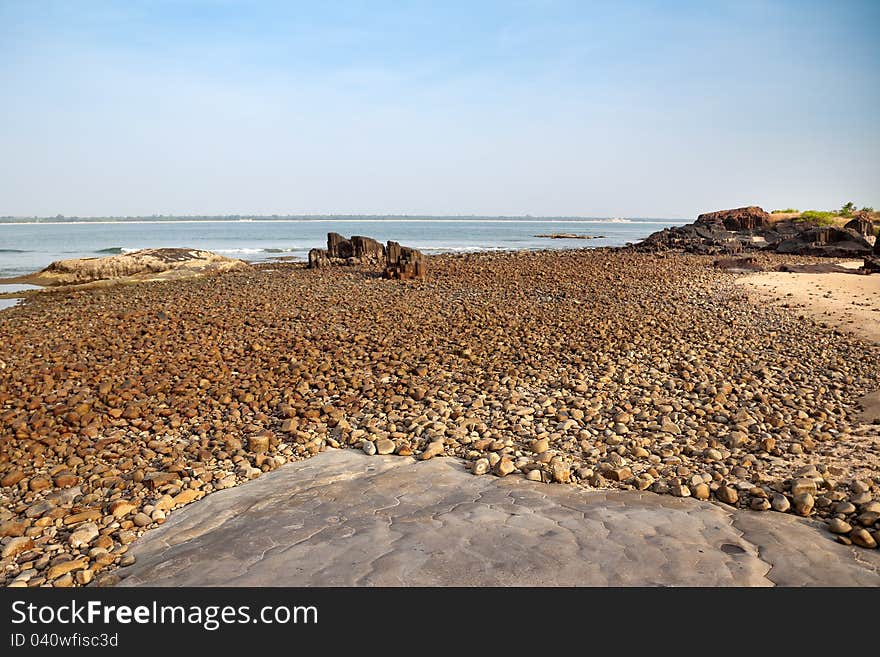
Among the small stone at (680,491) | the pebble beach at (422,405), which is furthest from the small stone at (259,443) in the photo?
the small stone at (680,491)

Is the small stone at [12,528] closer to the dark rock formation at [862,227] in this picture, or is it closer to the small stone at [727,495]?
the small stone at [727,495]

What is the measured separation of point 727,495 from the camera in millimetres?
4395

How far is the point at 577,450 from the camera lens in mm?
5469

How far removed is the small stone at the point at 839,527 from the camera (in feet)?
12.2

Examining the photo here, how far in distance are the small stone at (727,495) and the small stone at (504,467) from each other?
165 centimetres

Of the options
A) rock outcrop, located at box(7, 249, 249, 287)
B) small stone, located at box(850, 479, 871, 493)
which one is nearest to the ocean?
rock outcrop, located at box(7, 249, 249, 287)

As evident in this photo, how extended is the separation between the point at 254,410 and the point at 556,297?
9.82 meters

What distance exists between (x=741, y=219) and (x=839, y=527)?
37459mm

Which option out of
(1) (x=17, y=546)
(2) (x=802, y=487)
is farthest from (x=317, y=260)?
(2) (x=802, y=487)

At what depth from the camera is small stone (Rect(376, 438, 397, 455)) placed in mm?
5504

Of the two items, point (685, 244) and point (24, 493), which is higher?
point (685, 244)

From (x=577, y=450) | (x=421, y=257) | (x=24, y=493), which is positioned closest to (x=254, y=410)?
(x=24, y=493)
